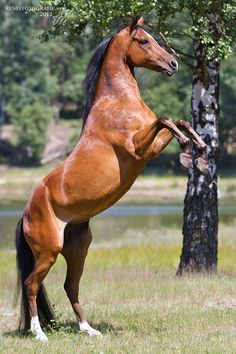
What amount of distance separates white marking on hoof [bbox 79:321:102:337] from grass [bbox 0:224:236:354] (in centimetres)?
10

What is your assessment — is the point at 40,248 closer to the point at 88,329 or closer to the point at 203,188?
the point at 88,329

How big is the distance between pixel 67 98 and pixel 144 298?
205 feet

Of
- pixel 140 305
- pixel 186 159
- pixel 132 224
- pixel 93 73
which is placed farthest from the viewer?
pixel 132 224

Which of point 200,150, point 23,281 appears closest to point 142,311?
point 23,281

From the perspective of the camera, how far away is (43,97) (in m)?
67.8

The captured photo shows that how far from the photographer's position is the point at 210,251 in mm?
13859

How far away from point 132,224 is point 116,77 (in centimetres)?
2111

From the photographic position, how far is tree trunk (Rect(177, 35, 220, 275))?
45.0 ft

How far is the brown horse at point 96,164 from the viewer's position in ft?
27.9

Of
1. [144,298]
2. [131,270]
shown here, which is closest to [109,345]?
[144,298]

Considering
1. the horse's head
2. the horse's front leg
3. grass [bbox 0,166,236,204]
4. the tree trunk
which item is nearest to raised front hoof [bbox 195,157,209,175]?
the horse's front leg

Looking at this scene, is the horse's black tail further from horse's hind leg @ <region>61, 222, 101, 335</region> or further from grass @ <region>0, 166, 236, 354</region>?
horse's hind leg @ <region>61, 222, 101, 335</region>

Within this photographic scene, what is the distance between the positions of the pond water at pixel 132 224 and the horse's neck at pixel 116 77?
1233cm

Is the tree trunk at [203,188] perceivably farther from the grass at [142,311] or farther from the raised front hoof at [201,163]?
the raised front hoof at [201,163]
